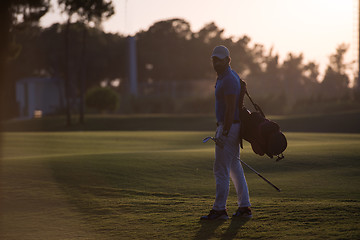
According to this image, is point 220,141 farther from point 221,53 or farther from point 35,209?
point 35,209

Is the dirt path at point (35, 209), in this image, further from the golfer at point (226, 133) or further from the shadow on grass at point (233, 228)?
the golfer at point (226, 133)

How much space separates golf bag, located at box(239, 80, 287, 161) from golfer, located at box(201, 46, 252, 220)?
0.38 ft

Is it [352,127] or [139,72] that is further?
[139,72]

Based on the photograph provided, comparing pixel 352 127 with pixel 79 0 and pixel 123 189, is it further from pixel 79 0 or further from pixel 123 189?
pixel 123 189

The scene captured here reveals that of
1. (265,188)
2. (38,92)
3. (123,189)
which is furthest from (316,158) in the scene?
(38,92)

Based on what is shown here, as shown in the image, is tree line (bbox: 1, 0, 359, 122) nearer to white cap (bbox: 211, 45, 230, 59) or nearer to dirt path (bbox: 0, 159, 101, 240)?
dirt path (bbox: 0, 159, 101, 240)

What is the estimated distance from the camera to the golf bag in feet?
28.9

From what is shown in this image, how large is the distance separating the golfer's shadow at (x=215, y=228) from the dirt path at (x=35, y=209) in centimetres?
130

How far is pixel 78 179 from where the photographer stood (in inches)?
574

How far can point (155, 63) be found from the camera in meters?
98.8

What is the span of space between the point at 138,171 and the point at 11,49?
38.5 metres

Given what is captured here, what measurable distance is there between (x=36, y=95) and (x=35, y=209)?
70973 millimetres

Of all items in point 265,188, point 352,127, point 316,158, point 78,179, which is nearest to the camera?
point 265,188

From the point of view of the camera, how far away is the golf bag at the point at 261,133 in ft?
28.9
